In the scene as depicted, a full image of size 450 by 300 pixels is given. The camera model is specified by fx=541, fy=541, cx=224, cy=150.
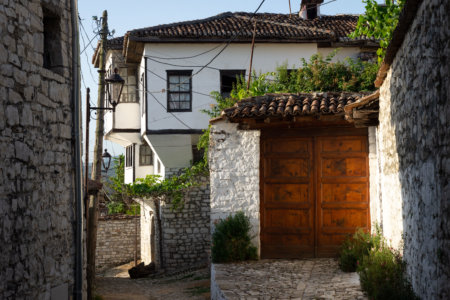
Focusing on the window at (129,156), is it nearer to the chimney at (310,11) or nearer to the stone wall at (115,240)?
the stone wall at (115,240)

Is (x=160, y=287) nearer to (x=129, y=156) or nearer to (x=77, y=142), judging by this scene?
(x=129, y=156)

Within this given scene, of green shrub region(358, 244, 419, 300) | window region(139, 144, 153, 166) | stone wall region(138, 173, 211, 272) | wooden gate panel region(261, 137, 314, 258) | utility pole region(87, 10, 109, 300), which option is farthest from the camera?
window region(139, 144, 153, 166)

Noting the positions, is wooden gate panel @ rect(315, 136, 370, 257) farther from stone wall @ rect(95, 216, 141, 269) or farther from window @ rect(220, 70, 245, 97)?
stone wall @ rect(95, 216, 141, 269)

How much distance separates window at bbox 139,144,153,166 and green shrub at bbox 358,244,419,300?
1394 cm

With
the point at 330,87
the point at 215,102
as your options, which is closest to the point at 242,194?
the point at 330,87

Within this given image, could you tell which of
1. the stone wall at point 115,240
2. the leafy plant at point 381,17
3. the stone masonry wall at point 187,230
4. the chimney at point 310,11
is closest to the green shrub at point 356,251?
the leafy plant at point 381,17

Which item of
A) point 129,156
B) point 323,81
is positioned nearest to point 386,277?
point 323,81

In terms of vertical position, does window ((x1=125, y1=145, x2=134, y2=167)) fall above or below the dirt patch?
above

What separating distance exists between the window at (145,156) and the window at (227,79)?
4374mm

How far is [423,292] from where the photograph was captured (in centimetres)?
525

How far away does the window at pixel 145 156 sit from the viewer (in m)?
20.6

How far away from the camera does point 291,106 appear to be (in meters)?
9.85

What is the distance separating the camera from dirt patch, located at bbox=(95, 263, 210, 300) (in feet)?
42.2

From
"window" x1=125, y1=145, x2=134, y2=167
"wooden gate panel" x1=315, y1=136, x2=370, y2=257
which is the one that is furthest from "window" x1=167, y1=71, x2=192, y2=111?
"wooden gate panel" x1=315, y1=136, x2=370, y2=257
